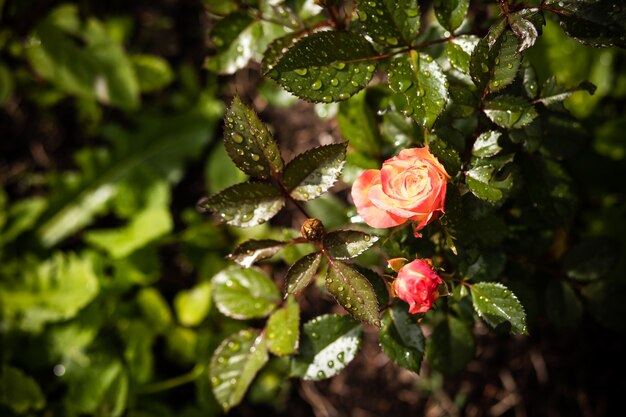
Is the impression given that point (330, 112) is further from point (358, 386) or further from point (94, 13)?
point (94, 13)

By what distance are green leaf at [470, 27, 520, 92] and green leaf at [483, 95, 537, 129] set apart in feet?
0.15

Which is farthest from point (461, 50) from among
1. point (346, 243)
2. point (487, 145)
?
point (346, 243)

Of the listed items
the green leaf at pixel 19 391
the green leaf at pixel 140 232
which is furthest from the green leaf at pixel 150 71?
the green leaf at pixel 19 391

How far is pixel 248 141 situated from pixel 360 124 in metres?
0.34

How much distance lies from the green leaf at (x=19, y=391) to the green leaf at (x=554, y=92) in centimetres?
153

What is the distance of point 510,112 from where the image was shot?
0.85m

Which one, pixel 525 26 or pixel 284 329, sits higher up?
pixel 525 26

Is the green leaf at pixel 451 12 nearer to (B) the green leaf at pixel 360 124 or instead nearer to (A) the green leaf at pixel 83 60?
(B) the green leaf at pixel 360 124

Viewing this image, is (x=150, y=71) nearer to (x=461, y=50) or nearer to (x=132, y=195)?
(x=132, y=195)

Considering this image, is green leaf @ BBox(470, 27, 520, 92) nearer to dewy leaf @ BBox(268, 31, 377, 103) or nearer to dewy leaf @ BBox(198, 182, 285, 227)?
dewy leaf @ BBox(268, 31, 377, 103)

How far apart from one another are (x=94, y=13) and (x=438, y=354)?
1914mm

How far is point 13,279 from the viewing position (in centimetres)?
182

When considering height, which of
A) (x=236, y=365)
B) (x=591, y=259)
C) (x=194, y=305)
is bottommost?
(x=194, y=305)

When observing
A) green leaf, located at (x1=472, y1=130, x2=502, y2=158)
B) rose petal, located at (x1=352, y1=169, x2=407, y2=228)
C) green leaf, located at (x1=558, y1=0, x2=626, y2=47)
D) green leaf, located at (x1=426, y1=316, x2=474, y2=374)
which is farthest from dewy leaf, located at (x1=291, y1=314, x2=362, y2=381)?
green leaf, located at (x1=558, y1=0, x2=626, y2=47)
